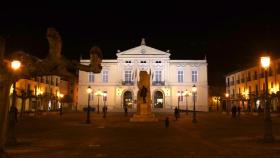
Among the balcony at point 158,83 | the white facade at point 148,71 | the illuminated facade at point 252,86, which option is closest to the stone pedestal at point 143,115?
the illuminated facade at point 252,86

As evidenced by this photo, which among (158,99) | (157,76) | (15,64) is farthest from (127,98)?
(15,64)

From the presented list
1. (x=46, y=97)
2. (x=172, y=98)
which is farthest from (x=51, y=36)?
(x=172, y=98)

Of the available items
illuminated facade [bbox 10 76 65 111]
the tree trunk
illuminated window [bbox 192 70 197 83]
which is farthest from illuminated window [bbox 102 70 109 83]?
the tree trunk

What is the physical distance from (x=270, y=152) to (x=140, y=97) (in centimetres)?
2427

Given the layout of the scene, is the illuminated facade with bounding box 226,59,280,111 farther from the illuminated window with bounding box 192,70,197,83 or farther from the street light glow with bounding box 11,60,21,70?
the street light glow with bounding box 11,60,21,70

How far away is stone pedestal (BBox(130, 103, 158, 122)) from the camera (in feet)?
112

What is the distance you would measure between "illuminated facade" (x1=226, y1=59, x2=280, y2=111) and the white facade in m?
8.36

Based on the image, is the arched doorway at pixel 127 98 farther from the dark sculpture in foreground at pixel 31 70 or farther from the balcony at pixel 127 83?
the dark sculpture in foreground at pixel 31 70

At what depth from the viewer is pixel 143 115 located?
3481cm

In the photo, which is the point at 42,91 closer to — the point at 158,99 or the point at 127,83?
the point at 127,83

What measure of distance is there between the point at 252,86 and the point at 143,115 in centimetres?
4147

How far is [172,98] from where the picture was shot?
8225 cm

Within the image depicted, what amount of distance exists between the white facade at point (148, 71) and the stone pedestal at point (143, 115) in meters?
47.2

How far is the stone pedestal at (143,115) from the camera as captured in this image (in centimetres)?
3428
